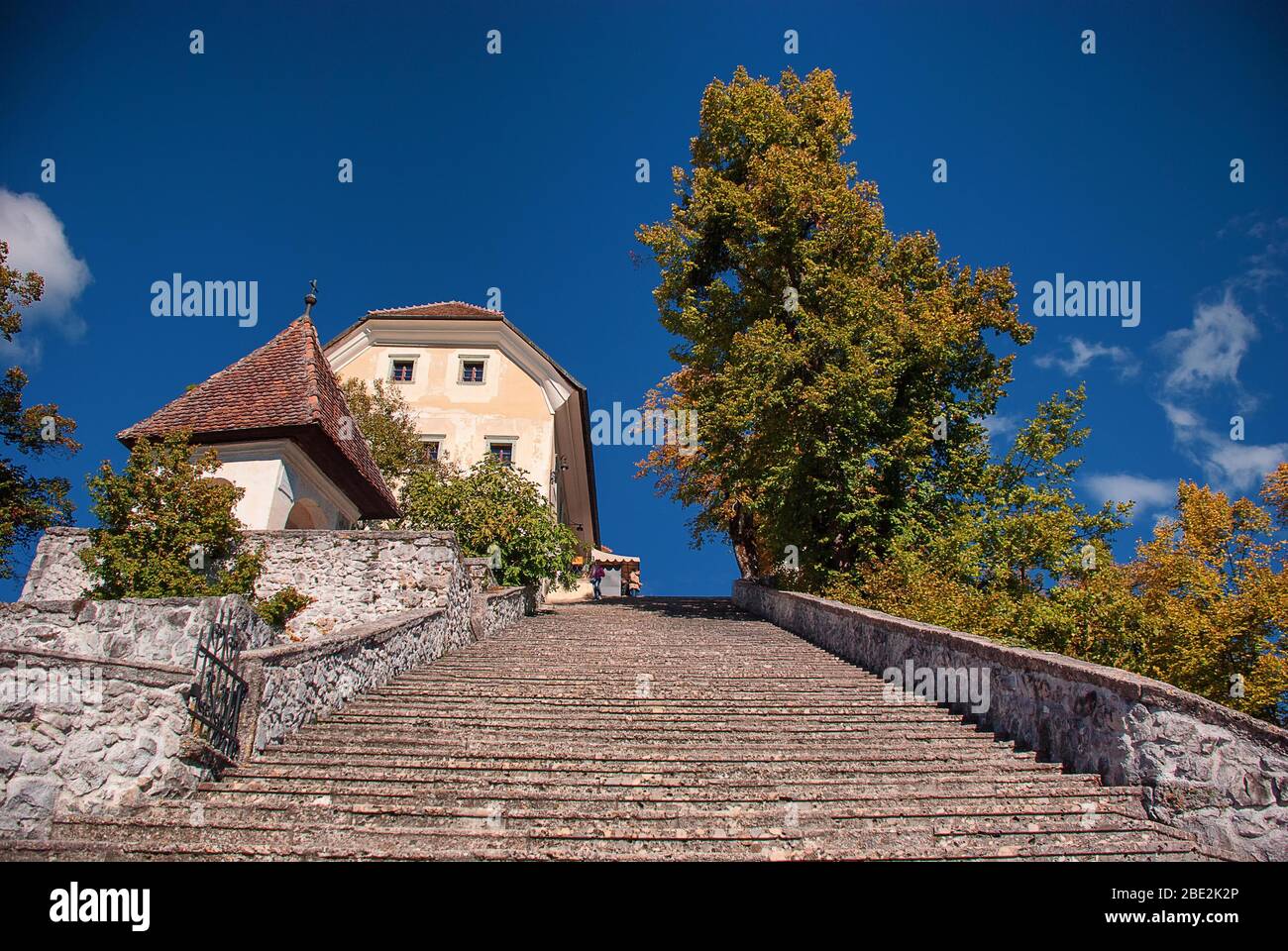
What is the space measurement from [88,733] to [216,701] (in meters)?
0.84

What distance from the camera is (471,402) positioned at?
2781cm

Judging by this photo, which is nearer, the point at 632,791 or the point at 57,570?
the point at 632,791

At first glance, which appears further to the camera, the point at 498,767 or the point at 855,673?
the point at 855,673

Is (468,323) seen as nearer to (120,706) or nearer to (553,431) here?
(553,431)

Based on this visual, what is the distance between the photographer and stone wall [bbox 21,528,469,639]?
12656 mm

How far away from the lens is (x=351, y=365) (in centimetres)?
2834

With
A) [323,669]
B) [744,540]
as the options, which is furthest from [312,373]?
[744,540]

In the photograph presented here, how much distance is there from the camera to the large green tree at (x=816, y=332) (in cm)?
1797

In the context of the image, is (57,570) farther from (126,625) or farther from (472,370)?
(472,370)

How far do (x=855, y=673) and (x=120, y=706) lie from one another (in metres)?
8.21

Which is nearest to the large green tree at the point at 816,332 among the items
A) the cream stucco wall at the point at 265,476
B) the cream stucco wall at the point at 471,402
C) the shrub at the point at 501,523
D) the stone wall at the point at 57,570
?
the shrub at the point at 501,523

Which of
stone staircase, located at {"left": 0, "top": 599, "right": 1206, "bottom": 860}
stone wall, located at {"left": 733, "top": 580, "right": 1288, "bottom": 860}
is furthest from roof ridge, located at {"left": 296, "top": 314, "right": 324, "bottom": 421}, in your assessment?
stone wall, located at {"left": 733, "top": 580, "right": 1288, "bottom": 860}

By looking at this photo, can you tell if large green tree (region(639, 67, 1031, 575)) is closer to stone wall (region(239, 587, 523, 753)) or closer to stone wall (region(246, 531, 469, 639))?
stone wall (region(246, 531, 469, 639))
